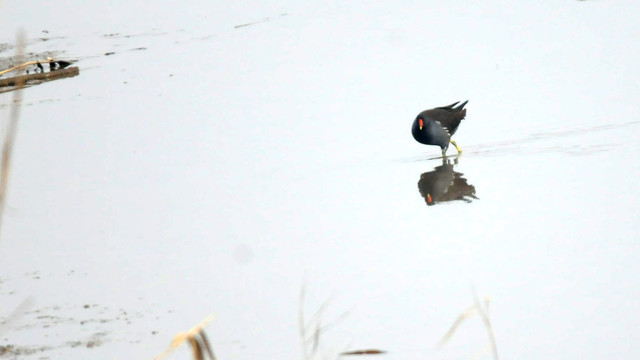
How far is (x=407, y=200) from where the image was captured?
658 cm

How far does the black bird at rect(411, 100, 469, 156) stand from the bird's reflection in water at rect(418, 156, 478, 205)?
0.94 ft

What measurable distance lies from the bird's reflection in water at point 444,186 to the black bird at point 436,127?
0.29 m

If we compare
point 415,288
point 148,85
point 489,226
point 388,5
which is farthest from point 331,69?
point 415,288

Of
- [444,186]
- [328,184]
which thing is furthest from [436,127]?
[328,184]

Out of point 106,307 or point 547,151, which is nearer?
point 106,307

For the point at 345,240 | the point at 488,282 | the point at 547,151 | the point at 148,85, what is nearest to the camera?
the point at 488,282

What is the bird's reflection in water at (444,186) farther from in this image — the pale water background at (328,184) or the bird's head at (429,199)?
the pale water background at (328,184)

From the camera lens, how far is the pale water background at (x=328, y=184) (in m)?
4.58

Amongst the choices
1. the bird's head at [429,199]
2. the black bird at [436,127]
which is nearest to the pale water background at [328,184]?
the bird's head at [429,199]

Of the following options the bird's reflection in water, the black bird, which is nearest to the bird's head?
the bird's reflection in water

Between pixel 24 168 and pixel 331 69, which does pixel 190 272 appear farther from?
pixel 331 69

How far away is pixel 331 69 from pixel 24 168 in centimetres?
353

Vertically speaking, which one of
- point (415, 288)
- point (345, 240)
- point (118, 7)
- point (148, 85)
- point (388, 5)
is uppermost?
point (118, 7)

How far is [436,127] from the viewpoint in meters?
7.70
